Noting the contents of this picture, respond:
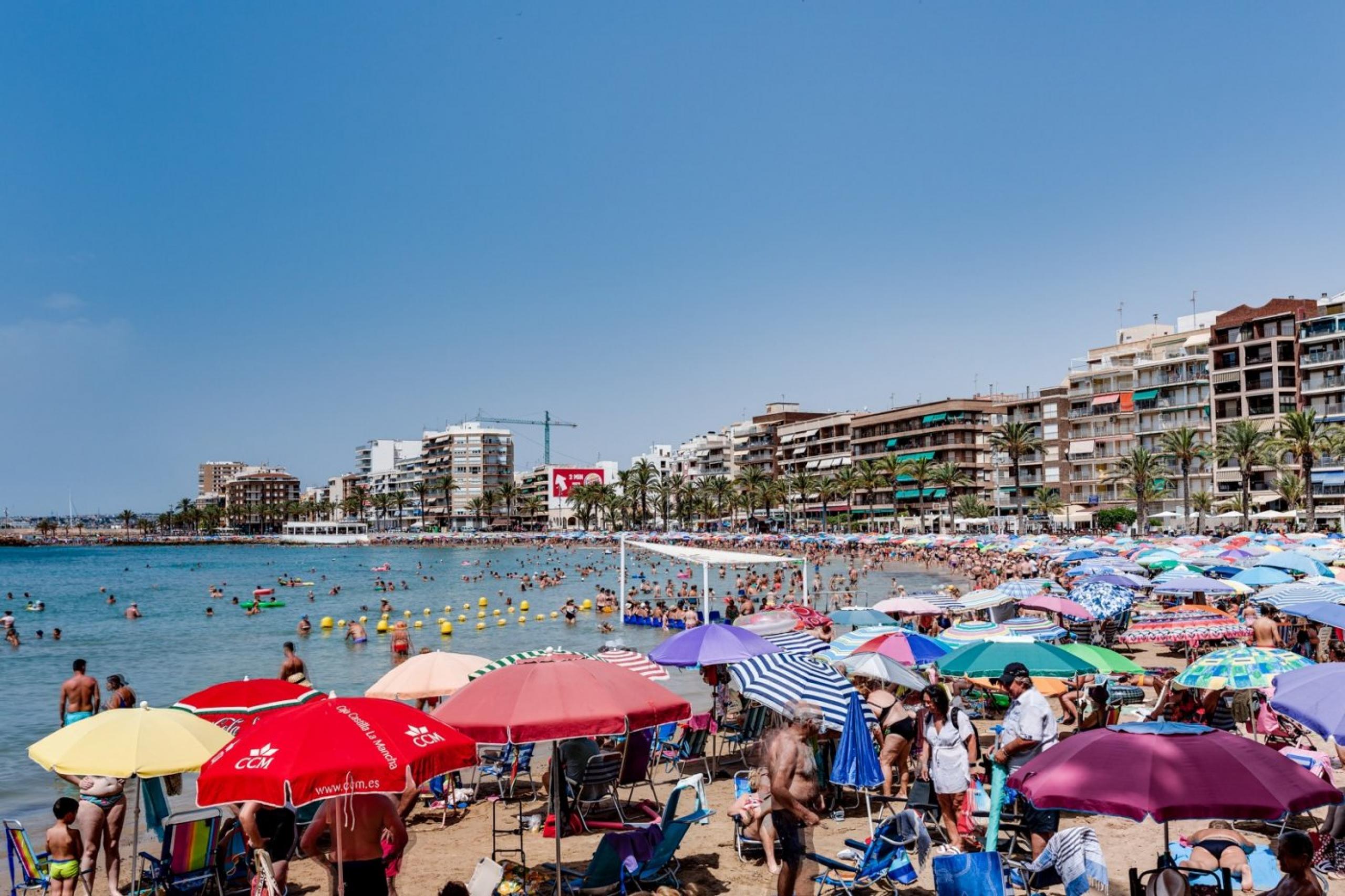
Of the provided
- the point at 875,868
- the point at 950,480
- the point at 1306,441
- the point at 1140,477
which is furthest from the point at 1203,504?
the point at 875,868

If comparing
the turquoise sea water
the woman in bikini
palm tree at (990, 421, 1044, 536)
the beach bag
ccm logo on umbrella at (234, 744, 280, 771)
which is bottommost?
the turquoise sea water

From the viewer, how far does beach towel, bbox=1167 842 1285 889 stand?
737 centimetres

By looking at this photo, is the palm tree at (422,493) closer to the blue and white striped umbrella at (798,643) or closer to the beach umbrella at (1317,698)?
the blue and white striped umbrella at (798,643)

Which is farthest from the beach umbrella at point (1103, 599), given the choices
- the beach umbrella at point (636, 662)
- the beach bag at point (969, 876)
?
the beach bag at point (969, 876)

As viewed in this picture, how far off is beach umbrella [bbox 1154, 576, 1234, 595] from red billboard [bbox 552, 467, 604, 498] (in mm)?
147781

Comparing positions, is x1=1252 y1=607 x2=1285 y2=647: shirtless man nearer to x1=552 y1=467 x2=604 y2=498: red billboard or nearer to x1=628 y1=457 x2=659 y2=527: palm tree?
x1=628 y1=457 x2=659 y2=527: palm tree

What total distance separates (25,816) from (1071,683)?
14520mm

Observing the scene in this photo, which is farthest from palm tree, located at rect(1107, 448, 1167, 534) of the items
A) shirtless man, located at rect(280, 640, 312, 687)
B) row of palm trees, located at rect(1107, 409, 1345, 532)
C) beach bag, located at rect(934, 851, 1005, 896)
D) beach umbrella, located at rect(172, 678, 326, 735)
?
beach umbrella, located at rect(172, 678, 326, 735)

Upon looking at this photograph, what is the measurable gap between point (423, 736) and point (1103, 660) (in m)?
7.59

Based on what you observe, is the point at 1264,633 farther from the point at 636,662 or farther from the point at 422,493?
the point at 422,493

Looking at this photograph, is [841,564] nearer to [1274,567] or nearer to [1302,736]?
[1274,567]

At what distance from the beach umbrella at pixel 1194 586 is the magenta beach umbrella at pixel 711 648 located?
1136 cm

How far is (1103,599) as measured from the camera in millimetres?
18625

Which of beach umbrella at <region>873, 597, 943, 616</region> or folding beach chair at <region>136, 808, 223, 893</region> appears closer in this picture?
folding beach chair at <region>136, 808, 223, 893</region>
